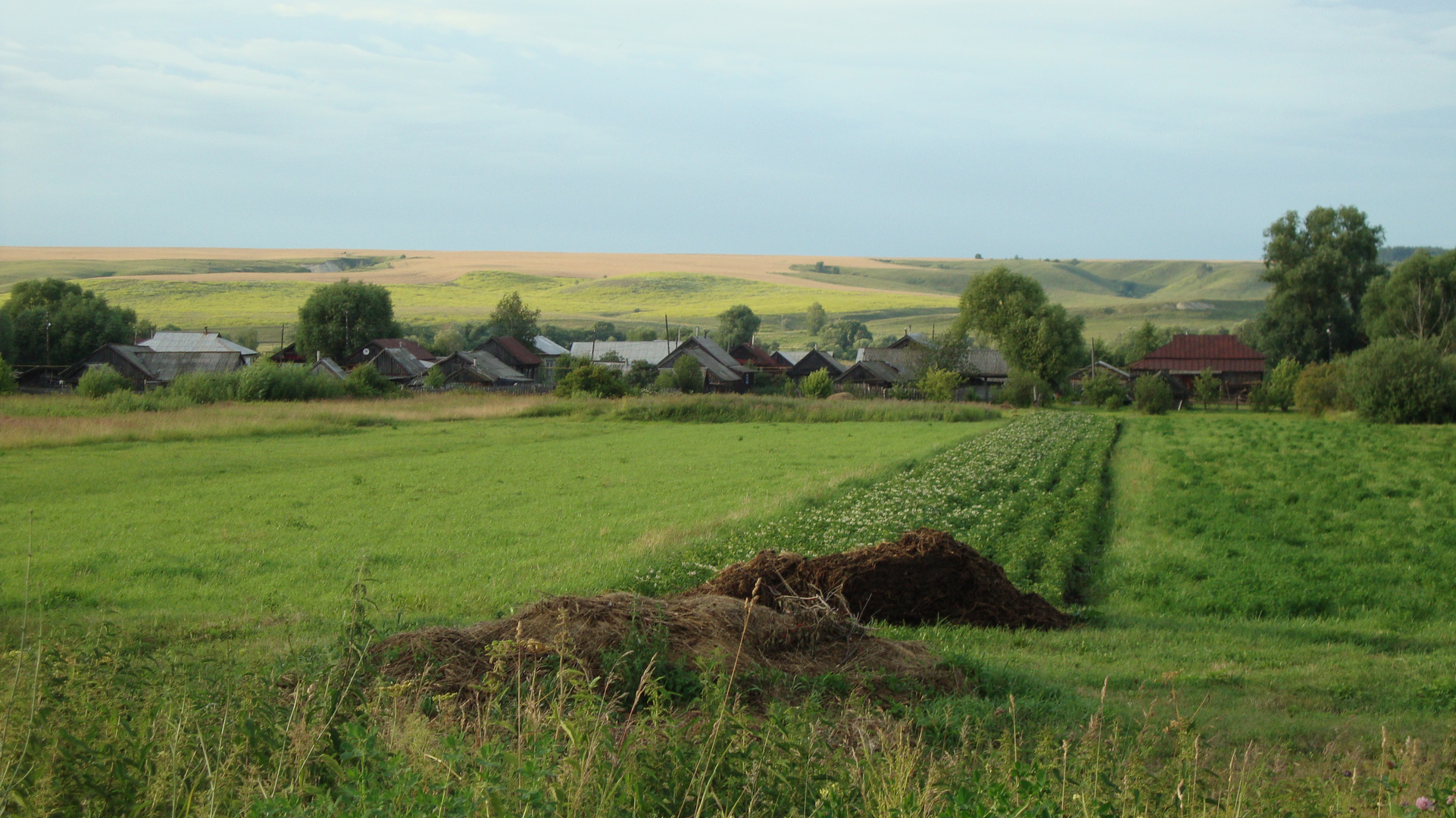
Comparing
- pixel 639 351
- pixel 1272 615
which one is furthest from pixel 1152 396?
pixel 1272 615

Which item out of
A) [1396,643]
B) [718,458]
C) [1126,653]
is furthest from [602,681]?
[718,458]

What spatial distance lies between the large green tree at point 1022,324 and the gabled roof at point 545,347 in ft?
153

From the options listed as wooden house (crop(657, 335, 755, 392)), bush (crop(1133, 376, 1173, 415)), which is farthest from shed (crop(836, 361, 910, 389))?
bush (crop(1133, 376, 1173, 415))

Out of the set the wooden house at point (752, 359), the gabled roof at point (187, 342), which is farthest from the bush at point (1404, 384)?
the gabled roof at point (187, 342)

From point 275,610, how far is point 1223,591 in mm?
11192

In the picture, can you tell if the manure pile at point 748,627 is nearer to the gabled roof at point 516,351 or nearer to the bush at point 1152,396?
the bush at point 1152,396

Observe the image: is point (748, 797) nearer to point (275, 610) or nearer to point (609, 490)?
point (275, 610)

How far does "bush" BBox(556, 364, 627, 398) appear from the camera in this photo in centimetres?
6269

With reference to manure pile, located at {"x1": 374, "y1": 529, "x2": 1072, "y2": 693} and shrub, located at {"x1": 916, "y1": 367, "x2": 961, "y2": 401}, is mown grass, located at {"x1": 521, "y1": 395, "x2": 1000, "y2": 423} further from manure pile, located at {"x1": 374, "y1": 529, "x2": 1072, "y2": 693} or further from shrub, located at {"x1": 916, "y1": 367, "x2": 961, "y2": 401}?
manure pile, located at {"x1": 374, "y1": 529, "x2": 1072, "y2": 693}

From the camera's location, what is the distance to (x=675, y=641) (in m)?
6.96

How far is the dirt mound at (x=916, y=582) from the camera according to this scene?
1008 cm

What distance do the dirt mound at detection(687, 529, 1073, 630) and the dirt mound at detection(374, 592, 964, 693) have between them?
6.46 feet

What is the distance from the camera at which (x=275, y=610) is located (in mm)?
10445

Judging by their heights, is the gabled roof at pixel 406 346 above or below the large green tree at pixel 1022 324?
below
